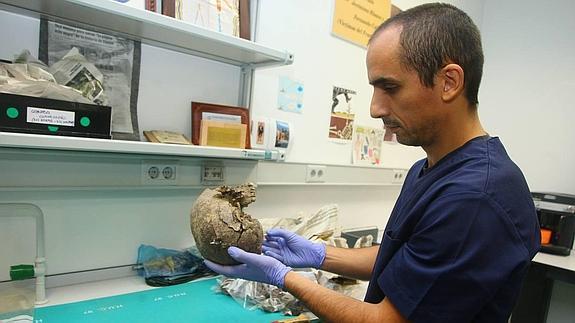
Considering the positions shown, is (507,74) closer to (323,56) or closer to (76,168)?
(323,56)

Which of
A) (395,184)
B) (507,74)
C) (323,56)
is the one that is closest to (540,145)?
(507,74)

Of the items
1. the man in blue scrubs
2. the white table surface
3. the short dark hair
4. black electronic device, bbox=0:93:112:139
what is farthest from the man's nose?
the white table surface

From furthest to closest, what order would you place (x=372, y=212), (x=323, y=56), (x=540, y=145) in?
(x=540, y=145)
(x=372, y=212)
(x=323, y=56)

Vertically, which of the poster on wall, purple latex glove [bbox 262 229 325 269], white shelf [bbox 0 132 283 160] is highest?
the poster on wall

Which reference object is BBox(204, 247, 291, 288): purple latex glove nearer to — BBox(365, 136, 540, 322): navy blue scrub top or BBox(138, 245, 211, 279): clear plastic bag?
BBox(365, 136, 540, 322): navy blue scrub top

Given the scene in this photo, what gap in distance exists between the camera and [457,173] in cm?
87

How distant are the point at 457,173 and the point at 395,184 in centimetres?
165

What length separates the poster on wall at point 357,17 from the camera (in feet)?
6.43

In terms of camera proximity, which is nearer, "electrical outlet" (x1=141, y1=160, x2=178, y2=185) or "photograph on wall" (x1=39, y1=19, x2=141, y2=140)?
"photograph on wall" (x1=39, y1=19, x2=141, y2=140)

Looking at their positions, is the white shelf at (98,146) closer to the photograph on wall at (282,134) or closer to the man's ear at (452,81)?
the photograph on wall at (282,134)

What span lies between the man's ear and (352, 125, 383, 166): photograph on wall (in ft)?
4.15

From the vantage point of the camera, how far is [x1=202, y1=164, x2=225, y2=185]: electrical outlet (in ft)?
4.91

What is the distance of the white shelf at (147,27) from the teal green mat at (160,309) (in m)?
0.87

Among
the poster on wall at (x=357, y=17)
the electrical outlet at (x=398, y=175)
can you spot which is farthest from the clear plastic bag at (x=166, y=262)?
the electrical outlet at (x=398, y=175)
